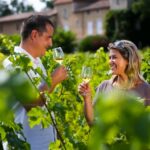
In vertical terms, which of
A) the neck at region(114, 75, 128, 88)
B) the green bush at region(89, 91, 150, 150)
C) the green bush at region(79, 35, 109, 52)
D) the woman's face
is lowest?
the green bush at region(79, 35, 109, 52)

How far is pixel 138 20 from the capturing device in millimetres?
73312

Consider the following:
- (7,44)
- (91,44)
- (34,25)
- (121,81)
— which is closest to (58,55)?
(34,25)

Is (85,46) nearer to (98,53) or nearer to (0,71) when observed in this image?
(98,53)

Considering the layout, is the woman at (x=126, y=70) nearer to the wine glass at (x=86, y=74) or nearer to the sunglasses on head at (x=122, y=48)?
the sunglasses on head at (x=122, y=48)

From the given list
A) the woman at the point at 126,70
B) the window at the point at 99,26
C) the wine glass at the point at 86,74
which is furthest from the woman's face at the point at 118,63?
the window at the point at 99,26

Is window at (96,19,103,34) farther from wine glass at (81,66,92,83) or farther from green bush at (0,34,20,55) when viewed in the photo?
wine glass at (81,66,92,83)

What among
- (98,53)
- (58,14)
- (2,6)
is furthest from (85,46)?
(98,53)

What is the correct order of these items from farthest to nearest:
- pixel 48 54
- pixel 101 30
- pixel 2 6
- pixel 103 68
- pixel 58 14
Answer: pixel 2 6 → pixel 58 14 → pixel 101 30 → pixel 103 68 → pixel 48 54

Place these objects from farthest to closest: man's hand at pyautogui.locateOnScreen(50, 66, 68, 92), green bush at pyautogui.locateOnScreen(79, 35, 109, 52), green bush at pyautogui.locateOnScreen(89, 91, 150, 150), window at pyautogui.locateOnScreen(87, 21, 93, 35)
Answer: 1. window at pyautogui.locateOnScreen(87, 21, 93, 35)
2. green bush at pyautogui.locateOnScreen(79, 35, 109, 52)
3. man's hand at pyautogui.locateOnScreen(50, 66, 68, 92)
4. green bush at pyautogui.locateOnScreen(89, 91, 150, 150)

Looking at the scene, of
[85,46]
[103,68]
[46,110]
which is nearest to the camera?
[46,110]

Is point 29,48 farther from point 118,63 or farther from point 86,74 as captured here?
point 118,63

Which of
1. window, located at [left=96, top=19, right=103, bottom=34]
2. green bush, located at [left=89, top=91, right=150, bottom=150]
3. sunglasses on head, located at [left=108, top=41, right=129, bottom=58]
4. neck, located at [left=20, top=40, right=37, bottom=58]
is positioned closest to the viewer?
green bush, located at [left=89, top=91, right=150, bottom=150]

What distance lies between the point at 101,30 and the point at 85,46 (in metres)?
15.8

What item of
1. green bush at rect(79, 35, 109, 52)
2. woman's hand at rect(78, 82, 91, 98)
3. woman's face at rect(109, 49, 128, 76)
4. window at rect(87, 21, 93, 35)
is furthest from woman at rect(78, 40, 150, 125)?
window at rect(87, 21, 93, 35)
